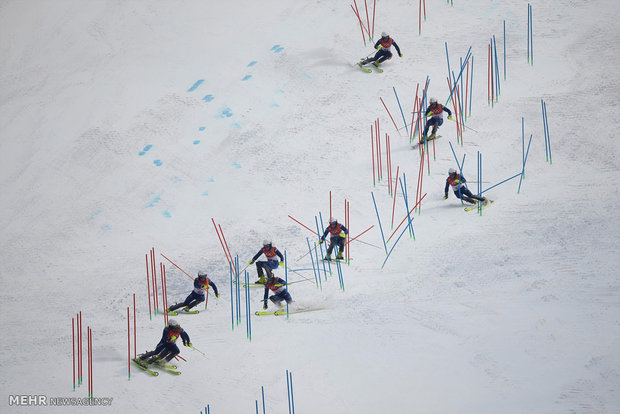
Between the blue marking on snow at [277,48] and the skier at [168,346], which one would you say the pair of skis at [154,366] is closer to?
the skier at [168,346]

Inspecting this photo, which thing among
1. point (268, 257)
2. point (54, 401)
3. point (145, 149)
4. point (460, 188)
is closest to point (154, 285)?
point (268, 257)

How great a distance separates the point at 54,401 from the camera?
→ 16.0 meters

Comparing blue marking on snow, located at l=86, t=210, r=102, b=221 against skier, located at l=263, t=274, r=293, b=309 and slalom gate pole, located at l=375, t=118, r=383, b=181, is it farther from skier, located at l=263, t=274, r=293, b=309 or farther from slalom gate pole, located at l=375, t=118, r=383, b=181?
slalom gate pole, located at l=375, t=118, r=383, b=181

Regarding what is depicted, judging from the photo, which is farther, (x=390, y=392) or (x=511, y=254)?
(x=511, y=254)

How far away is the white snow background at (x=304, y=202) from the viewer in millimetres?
15734

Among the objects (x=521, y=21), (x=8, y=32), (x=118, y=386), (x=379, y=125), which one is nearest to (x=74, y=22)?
(x=8, y=32)

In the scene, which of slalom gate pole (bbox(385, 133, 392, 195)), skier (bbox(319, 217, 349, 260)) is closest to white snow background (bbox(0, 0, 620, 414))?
slalom gate pole (bbox(385, 133, 392, 195))

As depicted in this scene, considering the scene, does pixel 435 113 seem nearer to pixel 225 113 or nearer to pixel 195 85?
pixel 225 113

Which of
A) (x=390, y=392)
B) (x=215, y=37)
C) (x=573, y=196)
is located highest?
(x=215, y=37)

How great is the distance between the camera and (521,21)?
25094mm

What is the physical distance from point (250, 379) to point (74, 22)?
51.2 ft

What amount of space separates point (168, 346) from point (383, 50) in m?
10.9

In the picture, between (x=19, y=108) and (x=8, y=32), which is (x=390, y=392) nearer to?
(x=19, y=108)

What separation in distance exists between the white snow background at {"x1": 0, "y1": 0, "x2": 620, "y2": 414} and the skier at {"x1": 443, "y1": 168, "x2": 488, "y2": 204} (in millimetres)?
431
